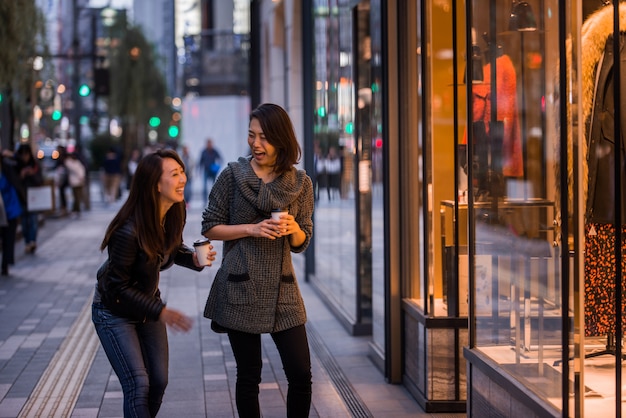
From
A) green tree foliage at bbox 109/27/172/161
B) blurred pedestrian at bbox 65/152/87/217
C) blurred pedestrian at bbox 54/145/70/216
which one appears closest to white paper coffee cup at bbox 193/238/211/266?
blurred pedestrian at bbox 65/152/87/217

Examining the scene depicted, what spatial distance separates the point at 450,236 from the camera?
23.2ft

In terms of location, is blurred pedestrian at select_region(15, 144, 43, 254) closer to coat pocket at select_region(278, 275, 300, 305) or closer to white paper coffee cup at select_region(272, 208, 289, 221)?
coat pocket at select_region(278, 275, 300, 305)

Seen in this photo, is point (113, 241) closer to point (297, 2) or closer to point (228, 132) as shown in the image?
point (297, 2)

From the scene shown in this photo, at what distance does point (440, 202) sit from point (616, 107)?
208 centimetres

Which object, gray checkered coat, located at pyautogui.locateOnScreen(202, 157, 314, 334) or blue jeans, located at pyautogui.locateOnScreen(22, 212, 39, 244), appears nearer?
gray checkered coat, located at pyautogui.locateOnScreen(202, 157, 314, 334)

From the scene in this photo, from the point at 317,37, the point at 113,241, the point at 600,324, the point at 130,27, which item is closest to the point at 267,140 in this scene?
the point at 113,241

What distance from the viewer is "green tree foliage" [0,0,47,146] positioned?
20.7m

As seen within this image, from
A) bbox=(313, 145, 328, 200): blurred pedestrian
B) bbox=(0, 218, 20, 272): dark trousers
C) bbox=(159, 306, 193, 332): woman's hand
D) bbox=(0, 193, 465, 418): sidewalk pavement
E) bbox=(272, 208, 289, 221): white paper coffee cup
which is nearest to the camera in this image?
bbox=(159, 306, 193, 332): woman's hand

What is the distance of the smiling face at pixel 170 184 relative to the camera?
499 centimetres

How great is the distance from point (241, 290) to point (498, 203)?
1548 millimetres

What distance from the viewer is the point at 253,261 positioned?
17.0 feet

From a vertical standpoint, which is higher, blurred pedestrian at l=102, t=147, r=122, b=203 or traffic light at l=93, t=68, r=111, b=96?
traffic light at l=93, t=68, r=111, b=96

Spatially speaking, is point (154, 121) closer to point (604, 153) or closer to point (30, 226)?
point (30, 226)

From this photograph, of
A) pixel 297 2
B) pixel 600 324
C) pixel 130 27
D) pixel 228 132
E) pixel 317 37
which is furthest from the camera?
pixel 130 27
